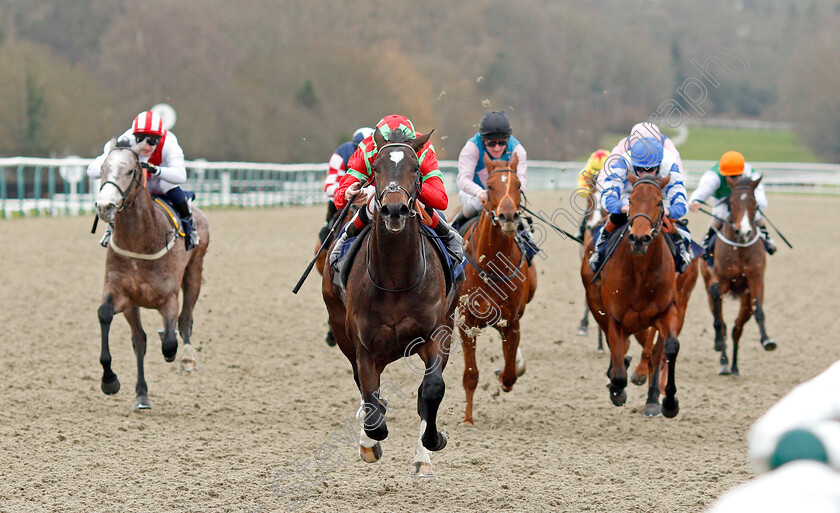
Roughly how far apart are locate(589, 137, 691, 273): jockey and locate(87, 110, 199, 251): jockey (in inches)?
118

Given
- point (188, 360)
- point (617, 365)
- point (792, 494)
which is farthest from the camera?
point (188, 360)

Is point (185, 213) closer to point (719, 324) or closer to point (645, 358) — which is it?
point (645, 358)

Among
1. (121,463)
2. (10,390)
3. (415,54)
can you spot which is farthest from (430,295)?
(415,54)

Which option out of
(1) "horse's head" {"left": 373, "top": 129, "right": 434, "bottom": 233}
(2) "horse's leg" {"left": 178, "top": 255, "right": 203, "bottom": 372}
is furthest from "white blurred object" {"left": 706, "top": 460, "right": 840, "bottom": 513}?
(2) "horse's leg" {"left": 178, "top": 255, "right": 203, "bottom": 372}

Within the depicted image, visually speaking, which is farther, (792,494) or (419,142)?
(419,142)

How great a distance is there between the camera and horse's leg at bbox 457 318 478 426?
6573 mm

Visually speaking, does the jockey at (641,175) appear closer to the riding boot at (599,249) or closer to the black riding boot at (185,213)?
the riding boot at (599,249)

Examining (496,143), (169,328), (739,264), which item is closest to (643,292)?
(496,143)

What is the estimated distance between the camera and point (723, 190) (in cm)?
934

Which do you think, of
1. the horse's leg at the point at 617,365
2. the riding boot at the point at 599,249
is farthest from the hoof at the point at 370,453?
the riding boot at the point at 599,249

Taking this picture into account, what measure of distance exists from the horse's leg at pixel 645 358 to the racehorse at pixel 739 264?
148 centimetres

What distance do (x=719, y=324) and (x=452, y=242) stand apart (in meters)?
4.36

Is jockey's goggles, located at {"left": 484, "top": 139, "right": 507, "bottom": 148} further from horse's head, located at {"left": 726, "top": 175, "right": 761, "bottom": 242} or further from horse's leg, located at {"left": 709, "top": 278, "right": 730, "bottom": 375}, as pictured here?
horse's leg, located at {"left": 709, "top": 278, "right": 730, "bottom": 375}

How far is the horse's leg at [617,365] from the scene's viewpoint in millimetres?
6383
